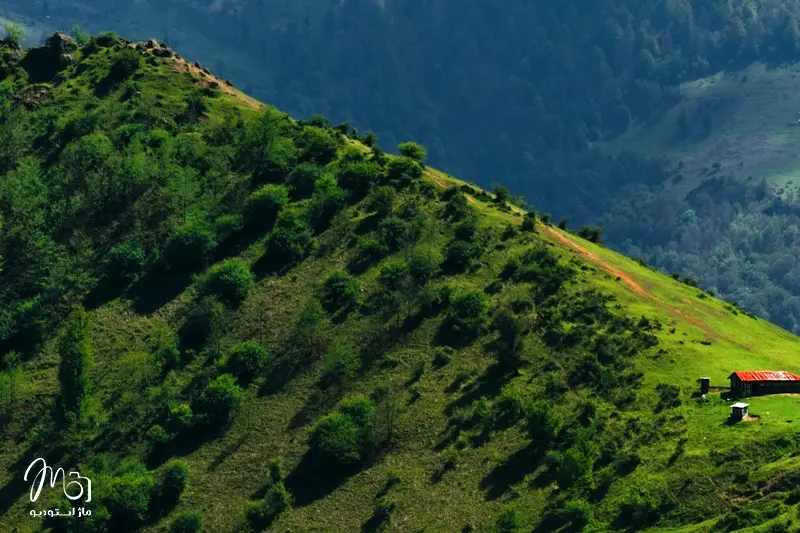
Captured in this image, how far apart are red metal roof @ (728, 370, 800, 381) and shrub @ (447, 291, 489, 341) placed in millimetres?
30166

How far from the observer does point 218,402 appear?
5340 inches

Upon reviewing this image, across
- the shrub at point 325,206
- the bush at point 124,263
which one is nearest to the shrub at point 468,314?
the shrub at point 325,206

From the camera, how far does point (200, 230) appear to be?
161500 mm

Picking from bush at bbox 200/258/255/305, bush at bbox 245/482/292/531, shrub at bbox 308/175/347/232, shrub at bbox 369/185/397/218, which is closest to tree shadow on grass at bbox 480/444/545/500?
bush at bbox 245/482/292/531

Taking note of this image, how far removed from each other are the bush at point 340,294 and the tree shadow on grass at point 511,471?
34586mm

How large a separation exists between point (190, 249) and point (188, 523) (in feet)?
160

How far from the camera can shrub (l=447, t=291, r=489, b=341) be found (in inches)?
5595

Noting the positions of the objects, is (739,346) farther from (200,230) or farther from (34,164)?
(34,164)

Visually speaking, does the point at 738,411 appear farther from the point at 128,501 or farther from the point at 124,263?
the point at 124,263

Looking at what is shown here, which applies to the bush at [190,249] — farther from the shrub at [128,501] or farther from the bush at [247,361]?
the shrub at [128,501]

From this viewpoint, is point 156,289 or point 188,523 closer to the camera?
point 188,523

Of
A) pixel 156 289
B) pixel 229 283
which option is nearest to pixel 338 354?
pixel 229 283

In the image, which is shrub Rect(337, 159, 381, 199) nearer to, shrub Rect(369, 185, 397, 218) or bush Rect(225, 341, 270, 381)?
shrub Rect(369, 185, 397, 218)

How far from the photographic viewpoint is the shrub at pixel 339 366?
138m
